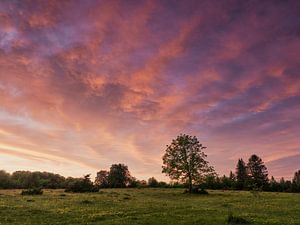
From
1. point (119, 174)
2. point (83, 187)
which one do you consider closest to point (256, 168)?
point (119, 174)

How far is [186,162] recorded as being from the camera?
85.9m

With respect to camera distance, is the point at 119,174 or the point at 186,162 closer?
the point at 186,162

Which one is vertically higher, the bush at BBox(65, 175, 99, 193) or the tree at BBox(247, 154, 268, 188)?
the tree at BBox(247, 154, 268, 188)

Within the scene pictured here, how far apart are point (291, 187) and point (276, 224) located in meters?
86.9

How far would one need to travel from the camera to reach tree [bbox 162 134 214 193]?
84.6m

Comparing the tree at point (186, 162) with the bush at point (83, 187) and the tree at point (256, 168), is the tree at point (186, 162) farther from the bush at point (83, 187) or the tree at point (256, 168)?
the tree at point (256, 168)

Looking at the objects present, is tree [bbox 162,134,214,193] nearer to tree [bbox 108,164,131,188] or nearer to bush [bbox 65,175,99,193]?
→ bush [bbox 65,175,99,193]

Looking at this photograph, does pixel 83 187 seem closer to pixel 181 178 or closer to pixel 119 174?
pixel 181 178

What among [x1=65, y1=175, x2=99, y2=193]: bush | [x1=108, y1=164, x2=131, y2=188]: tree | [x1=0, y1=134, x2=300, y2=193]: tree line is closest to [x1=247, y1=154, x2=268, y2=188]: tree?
[x1=0, y1=134, x2=300, y2=193]: tree line

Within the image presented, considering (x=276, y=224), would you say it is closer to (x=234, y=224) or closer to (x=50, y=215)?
(x=234, y=224)

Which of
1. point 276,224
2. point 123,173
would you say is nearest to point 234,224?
point 276,224

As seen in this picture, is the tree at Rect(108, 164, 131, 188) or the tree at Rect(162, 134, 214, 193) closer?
the tree at Rect(162, 134, 214, 193)

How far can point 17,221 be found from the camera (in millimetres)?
28016

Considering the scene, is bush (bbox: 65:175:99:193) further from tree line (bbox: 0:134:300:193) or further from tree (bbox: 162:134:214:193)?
tree (bbox: 162:134:214:193)
